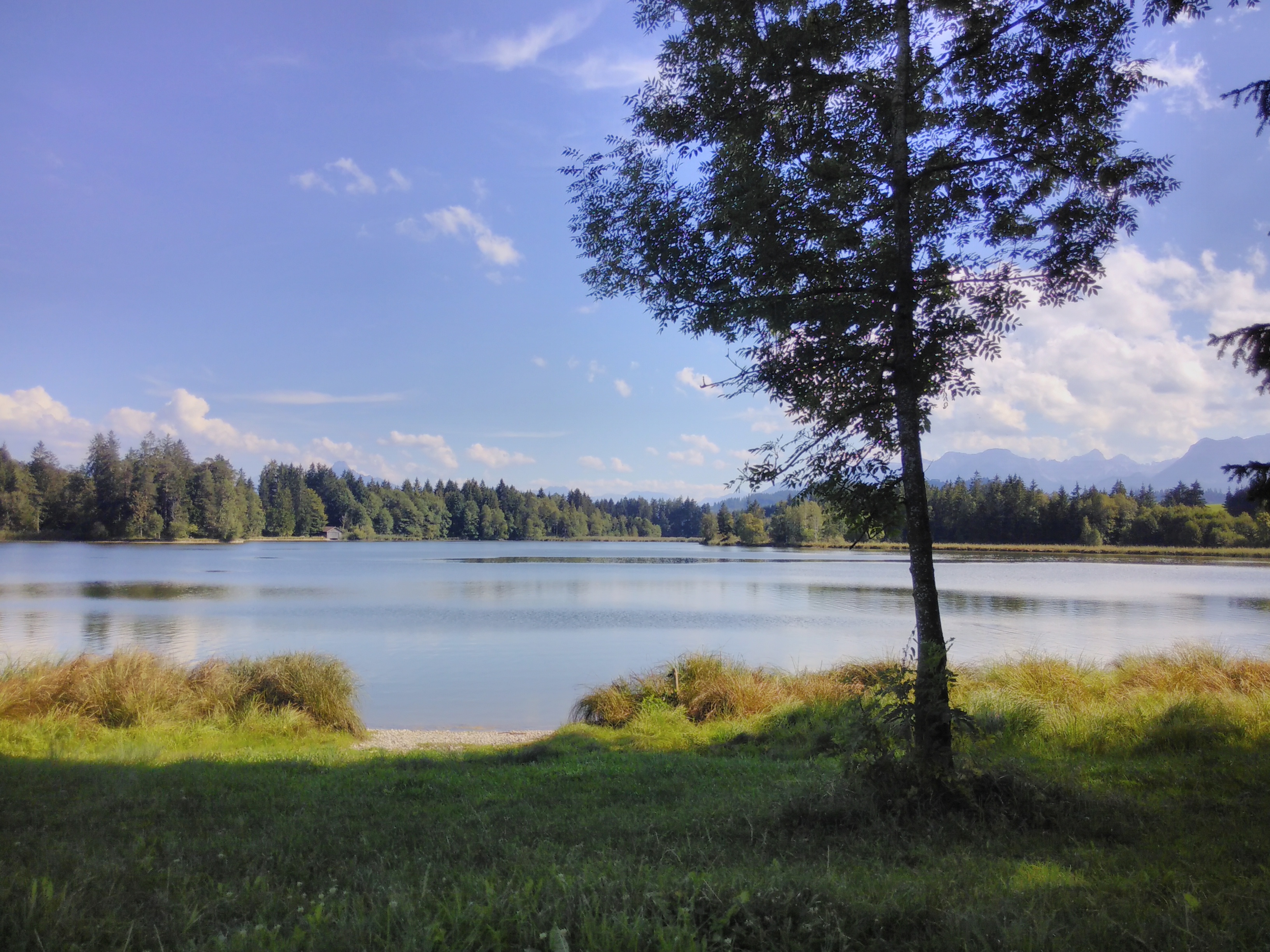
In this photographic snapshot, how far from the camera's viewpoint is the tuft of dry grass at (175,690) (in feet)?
Result: 37.3

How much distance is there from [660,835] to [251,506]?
475 feet

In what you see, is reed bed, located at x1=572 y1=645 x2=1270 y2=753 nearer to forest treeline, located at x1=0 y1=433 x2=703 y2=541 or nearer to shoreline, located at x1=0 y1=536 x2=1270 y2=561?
shoreline, located at x1=0 y1=536 x2=1270 y2=561

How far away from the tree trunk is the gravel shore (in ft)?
23.0

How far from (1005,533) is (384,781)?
11305 cm

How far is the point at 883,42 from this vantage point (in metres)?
6.86

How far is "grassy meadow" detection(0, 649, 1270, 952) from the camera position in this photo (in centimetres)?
335

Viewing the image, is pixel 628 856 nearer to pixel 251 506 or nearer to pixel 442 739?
pixel 442 739

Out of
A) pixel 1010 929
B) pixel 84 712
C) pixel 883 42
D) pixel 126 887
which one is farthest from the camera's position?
pixel 84 712

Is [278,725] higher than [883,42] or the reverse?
the reverse

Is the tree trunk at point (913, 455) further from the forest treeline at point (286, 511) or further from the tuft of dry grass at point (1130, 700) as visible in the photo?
the forest treeline at point (286, 511)

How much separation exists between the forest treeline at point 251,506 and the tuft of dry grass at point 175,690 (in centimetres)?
10945

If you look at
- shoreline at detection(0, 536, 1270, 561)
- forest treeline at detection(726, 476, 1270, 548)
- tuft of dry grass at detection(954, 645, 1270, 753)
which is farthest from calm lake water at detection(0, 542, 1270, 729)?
forest treeline at detection(726, 476, 1270, 548)

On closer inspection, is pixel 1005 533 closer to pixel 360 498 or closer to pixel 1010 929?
pixel 1010 929

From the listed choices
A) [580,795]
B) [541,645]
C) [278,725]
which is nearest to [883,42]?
[580,795]
